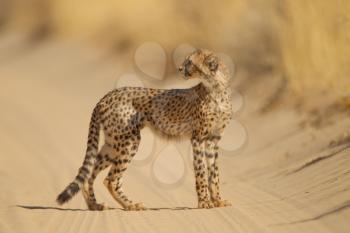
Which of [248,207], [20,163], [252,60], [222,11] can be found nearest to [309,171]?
[248,207]

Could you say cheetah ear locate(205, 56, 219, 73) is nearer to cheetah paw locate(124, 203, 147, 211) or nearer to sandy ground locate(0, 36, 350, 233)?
sandy ground locate(0, 36, 350, 233)

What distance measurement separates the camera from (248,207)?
784cm

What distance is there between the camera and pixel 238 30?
1661 cm

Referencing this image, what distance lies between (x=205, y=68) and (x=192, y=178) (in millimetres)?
2454

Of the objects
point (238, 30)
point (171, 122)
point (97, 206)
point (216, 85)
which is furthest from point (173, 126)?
point (238, 30)

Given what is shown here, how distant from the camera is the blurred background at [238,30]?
1248 cm

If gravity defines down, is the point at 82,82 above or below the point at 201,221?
above

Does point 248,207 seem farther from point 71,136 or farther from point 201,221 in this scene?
point 71,136

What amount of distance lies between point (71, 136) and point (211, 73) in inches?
224

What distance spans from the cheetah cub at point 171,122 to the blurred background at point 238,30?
431cm

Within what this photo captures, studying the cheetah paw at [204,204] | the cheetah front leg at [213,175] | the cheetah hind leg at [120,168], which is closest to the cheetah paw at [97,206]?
the cheetah hind leg at [120,168]

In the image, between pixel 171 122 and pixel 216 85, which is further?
pixel 171 122

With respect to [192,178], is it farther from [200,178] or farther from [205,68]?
[205,68]

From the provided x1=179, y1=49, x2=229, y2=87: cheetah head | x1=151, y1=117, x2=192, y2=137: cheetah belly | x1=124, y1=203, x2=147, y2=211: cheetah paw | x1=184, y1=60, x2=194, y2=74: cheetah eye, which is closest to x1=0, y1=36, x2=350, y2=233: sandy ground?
x1=124, y1=203, x2=147, y2=211: cheetah paw
